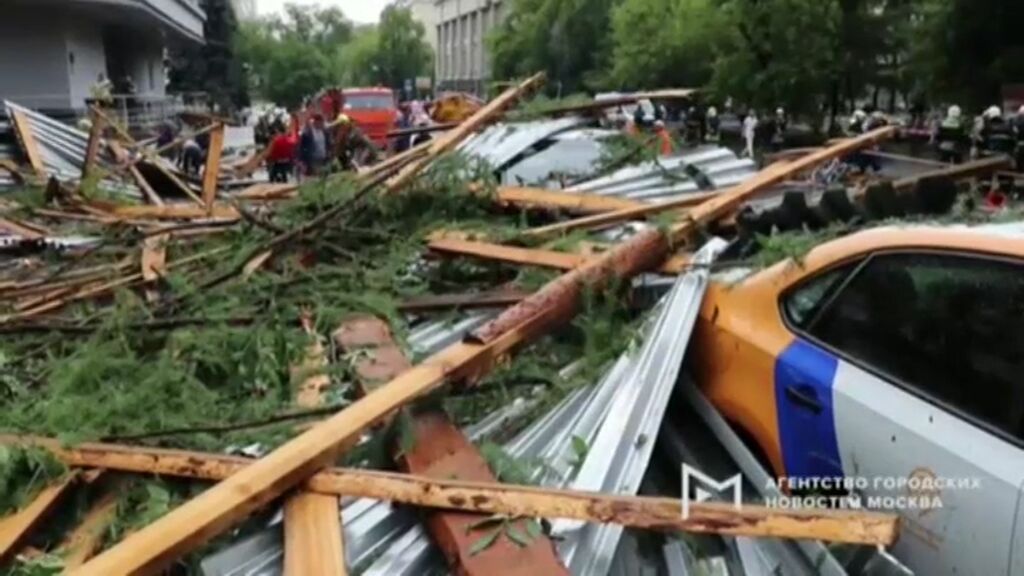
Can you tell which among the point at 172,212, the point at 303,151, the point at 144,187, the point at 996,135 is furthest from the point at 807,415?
the point at 996,135

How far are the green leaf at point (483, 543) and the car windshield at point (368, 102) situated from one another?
28.9 meters

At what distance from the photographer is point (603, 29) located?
Answer: 5550 centimetres

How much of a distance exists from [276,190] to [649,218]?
4478 mm

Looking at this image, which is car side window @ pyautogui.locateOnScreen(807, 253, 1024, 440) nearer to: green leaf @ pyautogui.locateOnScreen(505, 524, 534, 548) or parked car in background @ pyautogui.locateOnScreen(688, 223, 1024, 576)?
parked car in background @ pyautogui.locateOnScreen(688, 223, 1024, 576)

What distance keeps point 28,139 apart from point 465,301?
853cm

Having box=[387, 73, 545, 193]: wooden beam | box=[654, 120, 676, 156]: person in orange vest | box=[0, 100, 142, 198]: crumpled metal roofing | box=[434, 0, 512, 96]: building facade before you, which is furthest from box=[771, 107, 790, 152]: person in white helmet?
box=[434, 0, 512, 96]: building facade

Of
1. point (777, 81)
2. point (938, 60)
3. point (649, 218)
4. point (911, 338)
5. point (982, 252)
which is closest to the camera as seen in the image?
point (982, 252)

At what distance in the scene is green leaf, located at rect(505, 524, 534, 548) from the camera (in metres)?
2.77

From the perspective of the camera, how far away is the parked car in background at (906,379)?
274 cm

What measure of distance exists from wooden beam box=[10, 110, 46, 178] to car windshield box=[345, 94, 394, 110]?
1921 cm

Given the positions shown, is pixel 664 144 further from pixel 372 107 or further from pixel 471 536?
pixel 372 107

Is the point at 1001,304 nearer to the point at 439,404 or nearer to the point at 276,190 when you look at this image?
the point at 439,404

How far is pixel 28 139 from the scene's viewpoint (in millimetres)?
11484

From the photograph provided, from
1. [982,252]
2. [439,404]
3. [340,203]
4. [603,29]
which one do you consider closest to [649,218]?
[340,203]
